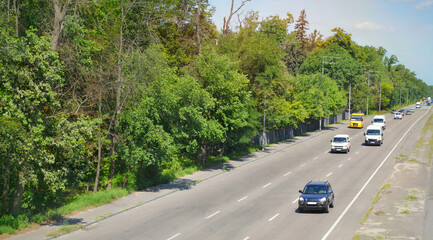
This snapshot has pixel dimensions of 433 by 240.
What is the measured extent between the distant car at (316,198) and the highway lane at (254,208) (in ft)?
1.45

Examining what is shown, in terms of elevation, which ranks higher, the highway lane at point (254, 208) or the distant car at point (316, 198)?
the distant car at point (316, 198)

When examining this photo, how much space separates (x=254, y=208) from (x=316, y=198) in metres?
3.56

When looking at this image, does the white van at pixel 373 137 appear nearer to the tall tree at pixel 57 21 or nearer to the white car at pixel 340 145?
the white car at pixel 340 145

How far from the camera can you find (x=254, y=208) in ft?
83.2

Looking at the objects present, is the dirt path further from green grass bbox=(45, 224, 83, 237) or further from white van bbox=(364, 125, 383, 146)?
green grass bbox=(45, 224, 83, 237)

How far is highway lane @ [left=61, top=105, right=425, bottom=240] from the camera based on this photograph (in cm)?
2041

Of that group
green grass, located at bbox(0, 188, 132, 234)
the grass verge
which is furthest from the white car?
green grass, located at bbox(0, 188, 132, 234)

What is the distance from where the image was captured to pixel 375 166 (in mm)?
40094

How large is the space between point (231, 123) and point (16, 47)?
2220 cm

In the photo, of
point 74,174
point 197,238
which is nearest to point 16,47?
point 74,174

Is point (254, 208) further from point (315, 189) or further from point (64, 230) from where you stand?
point (64, 230)

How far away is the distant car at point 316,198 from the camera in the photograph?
23.8 meters

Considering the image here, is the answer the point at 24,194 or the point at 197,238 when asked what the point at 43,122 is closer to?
the point at 24,194

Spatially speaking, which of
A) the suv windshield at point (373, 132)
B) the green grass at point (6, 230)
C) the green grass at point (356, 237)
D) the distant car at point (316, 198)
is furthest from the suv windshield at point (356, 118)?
the green grass at point (6, 230)
